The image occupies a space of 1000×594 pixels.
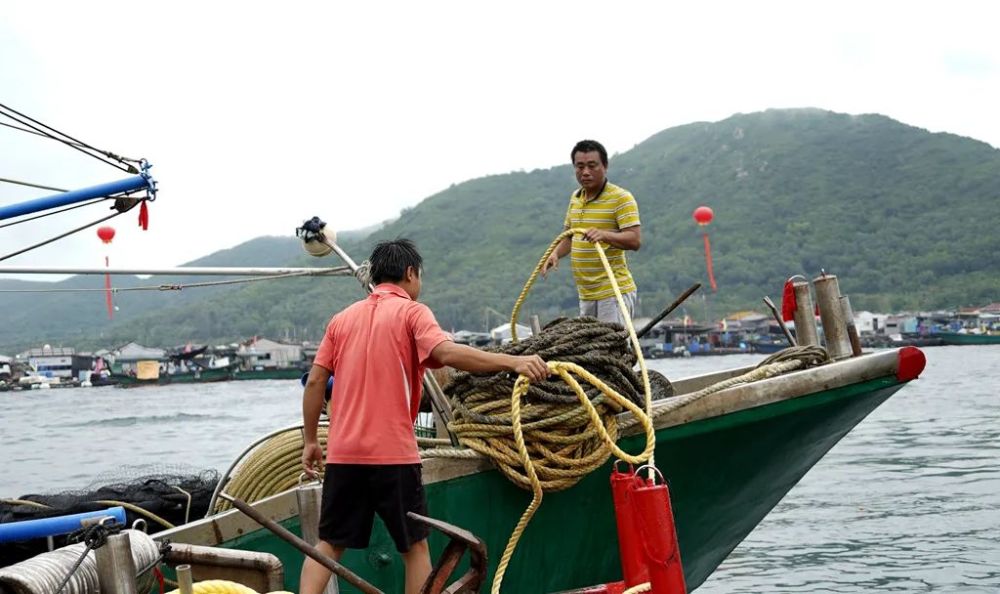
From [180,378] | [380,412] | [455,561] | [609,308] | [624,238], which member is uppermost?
[180,378]

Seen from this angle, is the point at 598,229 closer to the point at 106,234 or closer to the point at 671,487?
the point at 671,487

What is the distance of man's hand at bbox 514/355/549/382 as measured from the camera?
4.17 meters

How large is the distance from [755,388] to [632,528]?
1.20 meters

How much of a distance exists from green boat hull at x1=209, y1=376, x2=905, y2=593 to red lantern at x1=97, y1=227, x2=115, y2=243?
15483 mm

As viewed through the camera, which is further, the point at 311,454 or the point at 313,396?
the point at 311,454

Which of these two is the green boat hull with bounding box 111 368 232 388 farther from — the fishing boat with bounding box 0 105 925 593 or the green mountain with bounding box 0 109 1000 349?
the fishing boat with bounding box 0 105 925 593

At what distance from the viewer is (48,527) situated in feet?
13.6

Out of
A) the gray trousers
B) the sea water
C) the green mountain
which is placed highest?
the green mountain

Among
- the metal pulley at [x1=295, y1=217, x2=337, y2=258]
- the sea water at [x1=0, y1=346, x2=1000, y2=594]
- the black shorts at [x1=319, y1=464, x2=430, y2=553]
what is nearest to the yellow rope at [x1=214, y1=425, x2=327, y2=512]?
the metal pulley at [x1=295, y1=217, x2=337, y2=258]

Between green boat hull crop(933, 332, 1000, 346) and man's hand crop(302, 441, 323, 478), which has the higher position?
man's hand crop(302, 441, 323, 478)

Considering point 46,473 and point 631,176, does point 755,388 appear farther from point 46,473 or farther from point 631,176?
point 631,176

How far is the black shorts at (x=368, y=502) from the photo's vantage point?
4.09 meters

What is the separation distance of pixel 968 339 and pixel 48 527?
9109 cm

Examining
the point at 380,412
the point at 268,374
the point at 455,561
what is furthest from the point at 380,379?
the point at 268,374
